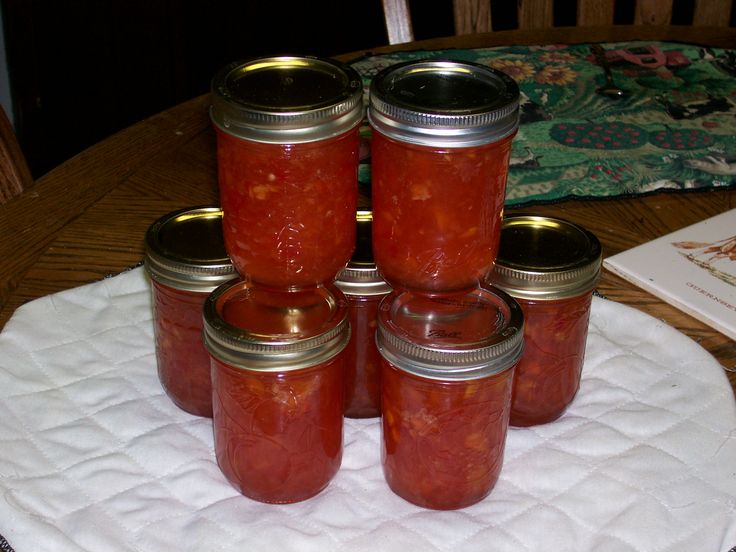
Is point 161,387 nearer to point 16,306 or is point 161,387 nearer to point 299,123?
point 16,306

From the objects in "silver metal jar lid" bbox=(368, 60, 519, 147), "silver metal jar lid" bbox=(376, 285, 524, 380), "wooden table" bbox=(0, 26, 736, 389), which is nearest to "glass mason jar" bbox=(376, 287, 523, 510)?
"silver metal jar lid" bbox=(376, 285, 524, 380)

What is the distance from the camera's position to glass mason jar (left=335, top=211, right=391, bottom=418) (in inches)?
33.7

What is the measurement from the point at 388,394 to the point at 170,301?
0.22 metres

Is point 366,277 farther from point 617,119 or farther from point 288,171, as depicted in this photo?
point 617,119

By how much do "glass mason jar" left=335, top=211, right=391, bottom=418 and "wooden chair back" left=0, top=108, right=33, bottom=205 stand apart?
475mm

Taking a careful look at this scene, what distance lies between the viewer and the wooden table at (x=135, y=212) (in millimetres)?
1046

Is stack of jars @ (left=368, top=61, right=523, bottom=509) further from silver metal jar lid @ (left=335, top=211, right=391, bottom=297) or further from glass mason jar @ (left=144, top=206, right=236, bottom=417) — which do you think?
glass mason jar @ (left=144, top=206, right=236, bottom=417)

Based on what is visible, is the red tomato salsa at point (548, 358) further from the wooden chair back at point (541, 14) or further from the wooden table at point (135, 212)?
the wooden chair back at point (541, 14)

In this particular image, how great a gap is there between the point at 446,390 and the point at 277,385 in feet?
0.43

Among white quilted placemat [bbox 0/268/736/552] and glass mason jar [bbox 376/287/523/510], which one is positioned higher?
glass mason jar [bbox 376/287/523/510]

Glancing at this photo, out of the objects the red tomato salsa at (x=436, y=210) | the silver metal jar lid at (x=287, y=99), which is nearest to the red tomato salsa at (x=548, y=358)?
the red tomato salsa at (x=436, y=210)

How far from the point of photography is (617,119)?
1327mm

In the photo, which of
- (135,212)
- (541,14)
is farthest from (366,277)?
(541,14)

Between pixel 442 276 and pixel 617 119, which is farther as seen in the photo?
pixel 617 119
